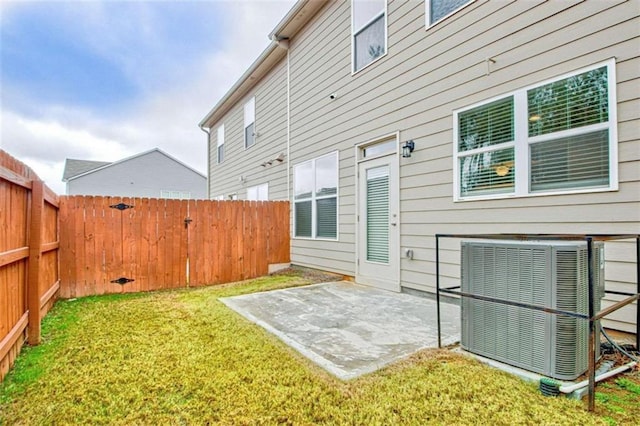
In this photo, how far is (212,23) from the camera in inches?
426

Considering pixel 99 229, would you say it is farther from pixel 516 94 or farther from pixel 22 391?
pixel 516 94

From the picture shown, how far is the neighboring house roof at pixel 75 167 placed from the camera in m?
21.9

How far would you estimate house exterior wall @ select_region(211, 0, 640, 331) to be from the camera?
2.73 metres

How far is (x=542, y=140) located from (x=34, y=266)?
493 centimetres

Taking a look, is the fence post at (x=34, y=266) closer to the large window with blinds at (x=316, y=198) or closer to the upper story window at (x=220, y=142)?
the large window with blinds at (x=316, y=198)

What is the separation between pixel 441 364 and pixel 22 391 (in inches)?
108

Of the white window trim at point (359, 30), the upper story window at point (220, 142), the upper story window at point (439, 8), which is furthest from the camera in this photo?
the upper story window at point (220, 142)

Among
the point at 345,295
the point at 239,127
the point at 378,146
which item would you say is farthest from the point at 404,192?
the point at 239,127

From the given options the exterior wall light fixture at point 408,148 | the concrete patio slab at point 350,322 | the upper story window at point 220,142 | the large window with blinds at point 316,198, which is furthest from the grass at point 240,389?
the upper story window at point 220,142

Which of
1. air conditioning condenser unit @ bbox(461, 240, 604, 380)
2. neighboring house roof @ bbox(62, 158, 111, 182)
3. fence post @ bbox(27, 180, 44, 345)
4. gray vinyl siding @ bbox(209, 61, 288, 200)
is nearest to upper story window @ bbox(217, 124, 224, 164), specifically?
gray vinyl siding @ bbox(209, 61, 288, 200)

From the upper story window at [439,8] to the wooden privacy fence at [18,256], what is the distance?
484 centimetres

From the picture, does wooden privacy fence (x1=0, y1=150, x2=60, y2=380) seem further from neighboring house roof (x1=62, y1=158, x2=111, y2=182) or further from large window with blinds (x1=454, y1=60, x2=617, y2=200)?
neighboring house roof (x1=62, y1=158, x2=111, y2=182)

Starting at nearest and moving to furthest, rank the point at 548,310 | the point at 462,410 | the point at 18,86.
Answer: the point at 462,410 < the point at 548,310 < the point at 18,86

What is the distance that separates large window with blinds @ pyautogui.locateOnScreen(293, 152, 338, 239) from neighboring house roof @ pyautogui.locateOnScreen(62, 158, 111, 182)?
21336mm
